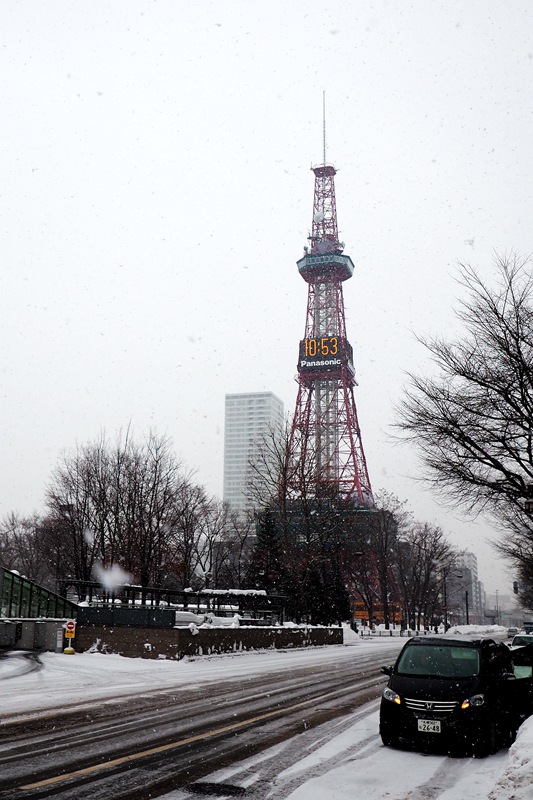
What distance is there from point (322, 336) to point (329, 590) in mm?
57391

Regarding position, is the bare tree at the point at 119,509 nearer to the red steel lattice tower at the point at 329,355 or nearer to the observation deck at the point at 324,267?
the red steel lattice tower at the point at 329,355

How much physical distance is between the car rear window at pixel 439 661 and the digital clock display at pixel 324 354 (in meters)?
82.7

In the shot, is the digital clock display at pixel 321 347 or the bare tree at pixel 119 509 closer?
the bare tree at pixel 119 509

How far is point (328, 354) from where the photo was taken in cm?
9481

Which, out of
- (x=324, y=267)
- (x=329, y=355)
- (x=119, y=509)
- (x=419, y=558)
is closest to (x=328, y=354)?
(x=329, y=355)

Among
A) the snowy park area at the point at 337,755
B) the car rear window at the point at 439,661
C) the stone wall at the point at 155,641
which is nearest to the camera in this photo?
the snowy park area at the point at 337,755

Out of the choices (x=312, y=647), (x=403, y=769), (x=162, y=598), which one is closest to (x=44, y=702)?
(x=403, y=769)

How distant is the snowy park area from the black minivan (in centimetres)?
21

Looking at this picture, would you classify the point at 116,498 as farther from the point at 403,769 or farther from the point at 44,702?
the point at 403,769

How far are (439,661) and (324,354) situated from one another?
8557cm

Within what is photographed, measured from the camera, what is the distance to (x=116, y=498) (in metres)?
45.8

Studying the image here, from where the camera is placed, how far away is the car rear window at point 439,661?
9.64 metres

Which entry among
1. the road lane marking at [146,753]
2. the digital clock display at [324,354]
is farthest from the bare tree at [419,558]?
the road lane marking at [146,753]

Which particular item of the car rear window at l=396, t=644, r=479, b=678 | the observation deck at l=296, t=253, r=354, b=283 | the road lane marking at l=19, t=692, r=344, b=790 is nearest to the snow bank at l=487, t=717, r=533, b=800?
the car rear window at l=396, t=644, r=479, b=678
